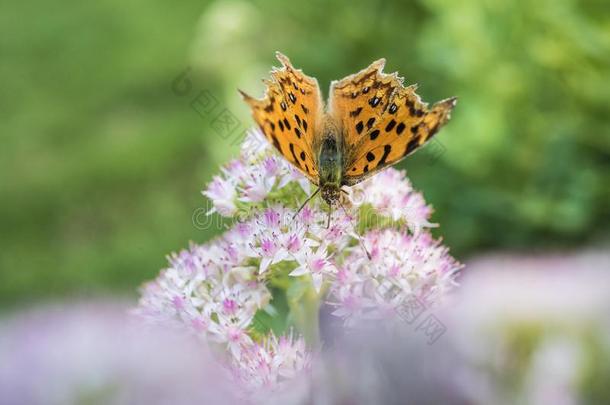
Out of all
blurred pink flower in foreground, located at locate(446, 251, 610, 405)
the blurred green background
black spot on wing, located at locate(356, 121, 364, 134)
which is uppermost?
the blurred green background

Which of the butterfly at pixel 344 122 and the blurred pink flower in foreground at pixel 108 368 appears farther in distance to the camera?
the butterfly at pixel 344 122

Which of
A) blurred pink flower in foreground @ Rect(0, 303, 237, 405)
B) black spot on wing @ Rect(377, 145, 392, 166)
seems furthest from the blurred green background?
black spot on wing @ Rect(377, 145, 392, 166)

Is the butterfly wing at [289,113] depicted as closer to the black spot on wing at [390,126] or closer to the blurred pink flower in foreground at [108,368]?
the black spot on wing at [390,126]

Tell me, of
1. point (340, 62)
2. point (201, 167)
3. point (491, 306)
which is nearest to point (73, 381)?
point (491, 306)

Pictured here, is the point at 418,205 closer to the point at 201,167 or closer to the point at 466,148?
the point at 466,148

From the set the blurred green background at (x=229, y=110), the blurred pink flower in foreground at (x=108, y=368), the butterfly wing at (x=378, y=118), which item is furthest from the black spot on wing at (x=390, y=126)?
the blurred green background at (x=229, y=110)

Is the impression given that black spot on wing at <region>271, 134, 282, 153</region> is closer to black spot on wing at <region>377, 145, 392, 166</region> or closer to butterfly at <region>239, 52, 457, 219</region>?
butterfly at <region>239, 52, 457, 219</region>
